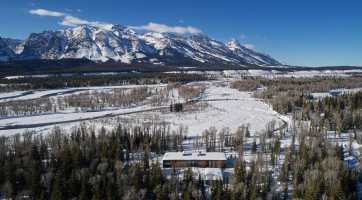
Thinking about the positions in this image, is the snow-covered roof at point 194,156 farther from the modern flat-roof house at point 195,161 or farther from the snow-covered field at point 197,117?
the snow-covered field at point 197,117

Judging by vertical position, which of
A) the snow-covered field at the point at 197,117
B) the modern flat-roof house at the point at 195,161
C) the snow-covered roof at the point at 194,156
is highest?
the snow-covered field at the point at 197,117

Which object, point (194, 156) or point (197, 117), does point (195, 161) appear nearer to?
point (194, 156)

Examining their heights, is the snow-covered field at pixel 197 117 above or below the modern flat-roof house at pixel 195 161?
above

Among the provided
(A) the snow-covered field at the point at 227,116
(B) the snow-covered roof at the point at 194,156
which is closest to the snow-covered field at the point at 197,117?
(A) the snow-covered field at the point at 227,116

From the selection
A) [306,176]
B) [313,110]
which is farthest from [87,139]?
[313,110]

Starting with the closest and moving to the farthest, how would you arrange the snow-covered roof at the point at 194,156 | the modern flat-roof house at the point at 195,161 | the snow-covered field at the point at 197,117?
the modern flat-roof house at the point at 195,161
the snow-covered roof at the point at 194,156
the snow-covered field at the point at 197,117

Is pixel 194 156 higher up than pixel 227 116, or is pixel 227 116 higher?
pixel 227 116

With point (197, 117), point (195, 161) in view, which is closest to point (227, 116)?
point (197, 117)

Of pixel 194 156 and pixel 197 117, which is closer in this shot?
pixel 194 156

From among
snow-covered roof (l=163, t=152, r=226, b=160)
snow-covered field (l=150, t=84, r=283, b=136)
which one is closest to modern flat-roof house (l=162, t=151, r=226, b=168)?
snow-covered roof (l=163, t=152, r=226, b=160)

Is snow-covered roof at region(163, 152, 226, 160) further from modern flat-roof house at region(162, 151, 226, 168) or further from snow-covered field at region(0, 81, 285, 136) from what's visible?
snow-covered field at region(0, 81, 285, 136)

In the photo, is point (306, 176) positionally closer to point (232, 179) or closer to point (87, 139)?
point (232, 179)

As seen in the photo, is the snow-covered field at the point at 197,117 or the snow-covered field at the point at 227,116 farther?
the snow-covered field at the point at 227,116
